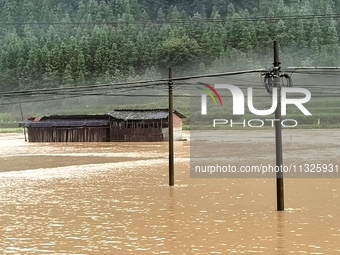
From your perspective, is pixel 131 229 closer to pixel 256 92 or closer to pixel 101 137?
pixel 101 137

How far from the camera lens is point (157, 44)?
11762 centimetres

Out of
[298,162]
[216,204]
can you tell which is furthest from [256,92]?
[216,204]

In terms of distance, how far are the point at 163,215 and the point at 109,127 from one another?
139ft

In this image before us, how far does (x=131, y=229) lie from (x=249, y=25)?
354ft

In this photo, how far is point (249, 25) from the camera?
385 feet

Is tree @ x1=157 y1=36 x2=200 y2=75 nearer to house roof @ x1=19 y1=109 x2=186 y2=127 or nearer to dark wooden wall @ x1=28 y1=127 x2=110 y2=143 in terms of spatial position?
house roof @ x1=19 y1=109 x2=186 y2=127

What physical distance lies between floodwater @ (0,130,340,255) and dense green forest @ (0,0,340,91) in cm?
7986

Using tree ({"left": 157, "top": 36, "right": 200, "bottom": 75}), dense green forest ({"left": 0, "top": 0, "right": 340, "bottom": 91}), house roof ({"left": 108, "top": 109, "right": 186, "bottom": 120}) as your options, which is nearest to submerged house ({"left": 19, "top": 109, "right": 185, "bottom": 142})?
house roof ({"left": 108, "top": 109, "right": 186, "bottom": 120})

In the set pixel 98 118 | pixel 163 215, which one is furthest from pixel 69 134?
pixel 163 215

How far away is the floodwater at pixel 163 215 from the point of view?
36.4 feet

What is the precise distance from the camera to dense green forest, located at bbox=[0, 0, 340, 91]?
353ft

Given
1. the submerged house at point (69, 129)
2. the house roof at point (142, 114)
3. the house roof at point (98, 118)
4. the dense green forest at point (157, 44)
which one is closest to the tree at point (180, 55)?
the dense green forest at point (157, 44)

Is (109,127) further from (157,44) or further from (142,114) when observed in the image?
(157,44)

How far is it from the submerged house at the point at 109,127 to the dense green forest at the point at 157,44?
47.2 meters
